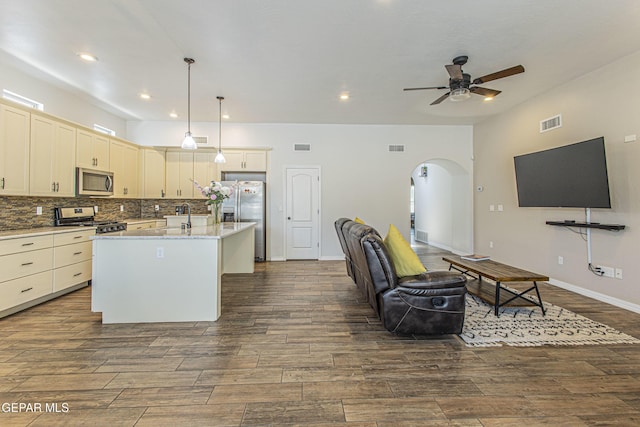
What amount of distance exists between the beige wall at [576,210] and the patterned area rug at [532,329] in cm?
103

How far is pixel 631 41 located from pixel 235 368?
5.11 meters

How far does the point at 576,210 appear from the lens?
387 centimetres

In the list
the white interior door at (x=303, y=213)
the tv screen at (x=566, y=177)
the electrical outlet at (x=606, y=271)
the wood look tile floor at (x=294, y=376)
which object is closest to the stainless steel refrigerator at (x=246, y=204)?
the white interior door at (x=303, y=213)

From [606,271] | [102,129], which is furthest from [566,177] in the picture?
[102,129]

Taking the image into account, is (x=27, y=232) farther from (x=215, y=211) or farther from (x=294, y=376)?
(x=294, y=376)

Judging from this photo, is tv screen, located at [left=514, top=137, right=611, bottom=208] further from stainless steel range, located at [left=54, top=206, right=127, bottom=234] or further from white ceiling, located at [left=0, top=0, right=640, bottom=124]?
stainless steel range, located at [left=54, top=206, right=127, bottom=234]

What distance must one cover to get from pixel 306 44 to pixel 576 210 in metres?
4.23

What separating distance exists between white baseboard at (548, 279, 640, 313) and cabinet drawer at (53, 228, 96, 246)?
6950mm

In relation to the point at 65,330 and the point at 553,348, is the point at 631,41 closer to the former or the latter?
the point at 553,348

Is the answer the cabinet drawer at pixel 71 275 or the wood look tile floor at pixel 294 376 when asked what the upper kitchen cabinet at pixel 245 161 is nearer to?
the cabinet drawer at pixel 71 275

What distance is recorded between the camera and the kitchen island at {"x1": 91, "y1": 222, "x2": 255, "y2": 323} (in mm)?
2834

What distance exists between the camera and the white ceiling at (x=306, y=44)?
2.54 metres

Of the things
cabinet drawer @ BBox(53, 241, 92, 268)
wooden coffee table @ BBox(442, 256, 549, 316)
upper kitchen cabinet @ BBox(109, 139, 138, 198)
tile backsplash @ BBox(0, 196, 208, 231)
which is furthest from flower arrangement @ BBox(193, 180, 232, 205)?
wooden coffee table @ BBox(442, 256, 549, 316)

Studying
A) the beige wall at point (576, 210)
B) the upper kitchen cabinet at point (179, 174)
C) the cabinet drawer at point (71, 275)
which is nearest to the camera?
the beige wall at point (576, 210)
